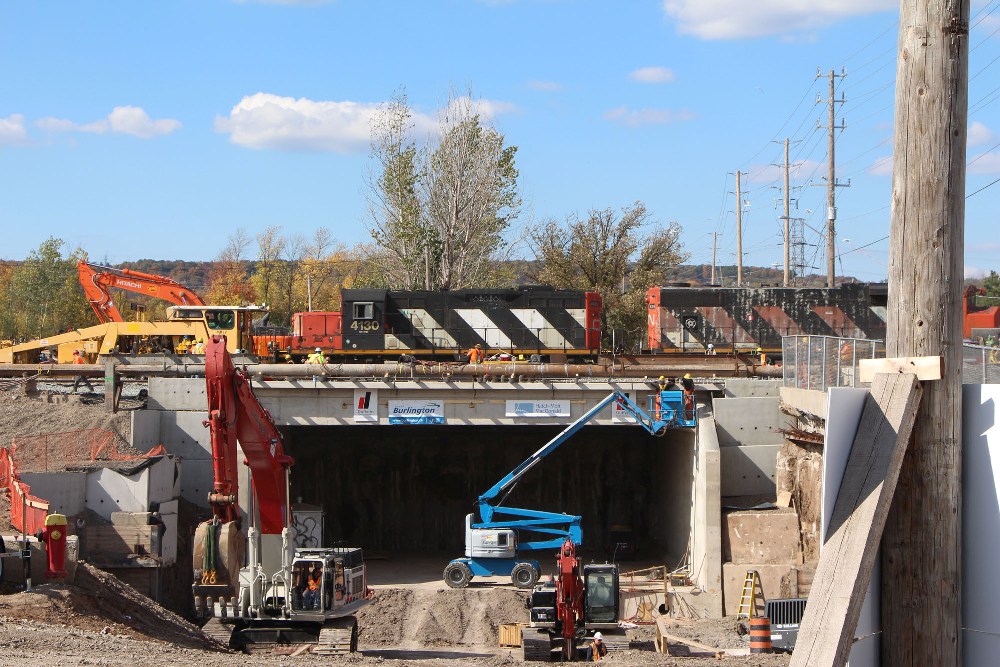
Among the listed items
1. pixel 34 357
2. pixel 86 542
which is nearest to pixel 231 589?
pixel 86 542

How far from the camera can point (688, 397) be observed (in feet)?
107

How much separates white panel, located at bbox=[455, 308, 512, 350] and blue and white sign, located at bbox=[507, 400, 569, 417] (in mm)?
10486

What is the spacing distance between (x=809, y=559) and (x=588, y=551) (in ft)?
46.2

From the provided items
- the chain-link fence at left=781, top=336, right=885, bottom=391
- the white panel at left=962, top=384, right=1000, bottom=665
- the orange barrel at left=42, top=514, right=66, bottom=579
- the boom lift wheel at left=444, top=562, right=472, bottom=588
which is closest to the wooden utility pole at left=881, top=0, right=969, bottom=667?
the white panel at left=962, top=384, right=1000, bottom=665

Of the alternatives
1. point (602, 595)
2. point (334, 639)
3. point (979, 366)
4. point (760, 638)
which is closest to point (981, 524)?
point (979, 366)

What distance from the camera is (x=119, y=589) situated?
2320 cm

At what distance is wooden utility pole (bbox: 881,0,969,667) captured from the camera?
5301 mm

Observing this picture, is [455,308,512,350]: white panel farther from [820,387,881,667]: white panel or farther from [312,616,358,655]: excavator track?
[820,387,881,667]: white panel

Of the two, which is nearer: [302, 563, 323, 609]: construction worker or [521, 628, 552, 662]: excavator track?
[302, 563, 323, 609]: construction worker

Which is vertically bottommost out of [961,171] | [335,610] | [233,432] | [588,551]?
[588,551]

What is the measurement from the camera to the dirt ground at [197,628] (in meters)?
15.7

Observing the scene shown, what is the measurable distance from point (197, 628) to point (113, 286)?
81.9 ft

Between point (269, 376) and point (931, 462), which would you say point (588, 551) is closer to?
point (269, 376)

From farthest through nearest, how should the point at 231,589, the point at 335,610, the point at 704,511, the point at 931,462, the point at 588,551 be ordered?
1. the point at 588,551
2. the point at 704,511
3. the point at 231,589
4. the point at 335,610
5. the point at 931,462
